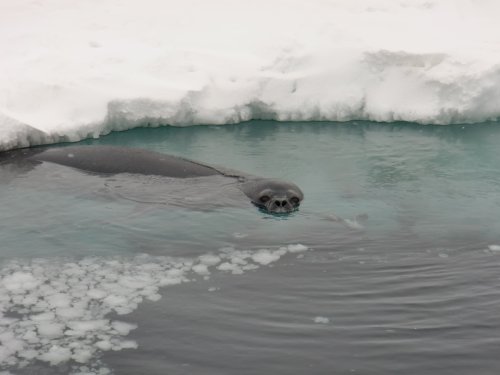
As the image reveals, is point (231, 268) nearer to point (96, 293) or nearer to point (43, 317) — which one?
point (96, 293)

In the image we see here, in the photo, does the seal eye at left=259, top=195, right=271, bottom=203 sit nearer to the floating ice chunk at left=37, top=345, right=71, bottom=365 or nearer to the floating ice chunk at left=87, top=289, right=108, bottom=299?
the floating ice chunk at left=87, top=289, right=108, bottom=299

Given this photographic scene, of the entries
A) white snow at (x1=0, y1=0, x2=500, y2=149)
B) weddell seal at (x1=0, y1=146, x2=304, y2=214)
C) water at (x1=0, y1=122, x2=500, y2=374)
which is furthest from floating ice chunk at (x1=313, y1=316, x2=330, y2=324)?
white snow at (x1=0, y1=0, x2=500, y2=149)

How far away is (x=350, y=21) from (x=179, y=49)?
305cm

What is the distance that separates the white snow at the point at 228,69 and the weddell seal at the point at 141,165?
0.63 metres

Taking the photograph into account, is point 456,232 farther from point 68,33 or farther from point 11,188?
point 68,33

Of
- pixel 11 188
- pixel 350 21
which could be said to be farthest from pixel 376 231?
pixel 350 21

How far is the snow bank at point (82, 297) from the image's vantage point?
477cm

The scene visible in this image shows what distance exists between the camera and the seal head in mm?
7804

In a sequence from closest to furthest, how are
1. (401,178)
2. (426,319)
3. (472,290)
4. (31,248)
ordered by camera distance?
(426,319), (472,290), (31,248), (401,178)

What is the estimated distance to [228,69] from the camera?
11.8 m

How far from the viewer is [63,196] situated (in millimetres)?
8148

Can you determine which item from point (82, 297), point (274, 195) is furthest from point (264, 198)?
point (82, 297)

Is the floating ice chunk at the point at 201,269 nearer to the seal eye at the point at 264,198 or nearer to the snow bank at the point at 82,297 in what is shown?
the snow bank at the point at 82,297

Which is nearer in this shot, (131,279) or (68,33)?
(131,279)
